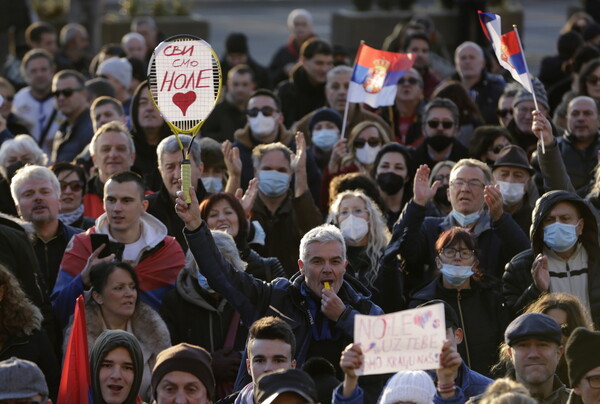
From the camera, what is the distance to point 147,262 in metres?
10.6

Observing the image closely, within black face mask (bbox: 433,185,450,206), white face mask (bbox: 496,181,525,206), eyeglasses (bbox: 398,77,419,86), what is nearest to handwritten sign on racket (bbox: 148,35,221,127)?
black face mask (bbox: 433,185,450,206)

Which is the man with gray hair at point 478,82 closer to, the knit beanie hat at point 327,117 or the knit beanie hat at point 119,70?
the knit beanie hat at point 327,117

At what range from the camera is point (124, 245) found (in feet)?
35.0

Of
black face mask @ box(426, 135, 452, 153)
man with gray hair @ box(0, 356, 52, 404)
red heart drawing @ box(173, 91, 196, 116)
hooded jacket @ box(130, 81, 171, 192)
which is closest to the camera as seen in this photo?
man with gray hair @ box(0, 356, 52, 404)

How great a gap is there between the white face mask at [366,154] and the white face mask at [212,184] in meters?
1.28

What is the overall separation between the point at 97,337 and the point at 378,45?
1491 cm

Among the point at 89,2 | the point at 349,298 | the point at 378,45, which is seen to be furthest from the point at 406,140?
the point at 89,2

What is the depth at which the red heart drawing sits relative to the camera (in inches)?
353

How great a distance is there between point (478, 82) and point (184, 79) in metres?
7.53

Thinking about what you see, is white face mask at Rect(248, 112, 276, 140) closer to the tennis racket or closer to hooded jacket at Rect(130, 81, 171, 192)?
hooded jacket at Rect(130, 81, 171, 192)

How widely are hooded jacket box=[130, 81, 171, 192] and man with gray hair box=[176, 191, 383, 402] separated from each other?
3.67 meters

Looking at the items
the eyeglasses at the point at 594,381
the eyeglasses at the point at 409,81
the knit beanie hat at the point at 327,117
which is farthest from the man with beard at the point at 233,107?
the eyeglasses at the point at 594,381

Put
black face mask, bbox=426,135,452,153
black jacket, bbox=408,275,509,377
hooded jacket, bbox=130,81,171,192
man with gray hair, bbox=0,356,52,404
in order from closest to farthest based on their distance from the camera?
man with gray hair, bbox=0,356,52,404 < black jacket, bbox=408,275,509,377 < hooded jacket, bbox=130,81,171,192 < black face mask, bbox=426,135,452,153

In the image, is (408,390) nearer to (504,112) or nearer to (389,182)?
(389,182)
